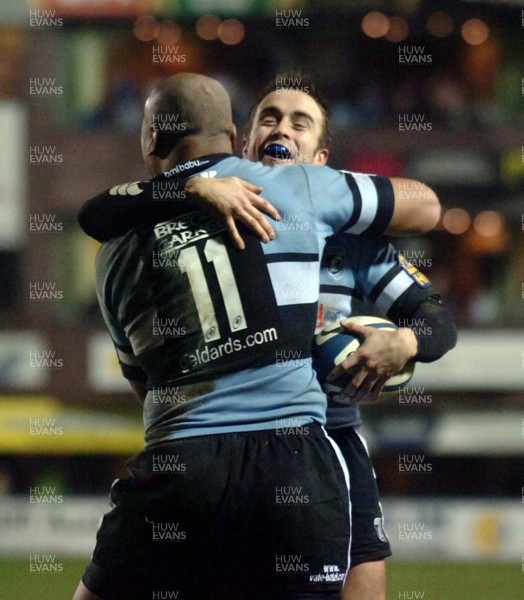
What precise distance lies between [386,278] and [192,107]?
97cm

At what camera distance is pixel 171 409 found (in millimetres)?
3102

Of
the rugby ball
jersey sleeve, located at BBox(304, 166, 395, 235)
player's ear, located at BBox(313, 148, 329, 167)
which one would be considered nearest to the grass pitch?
player's ear, located at BBox(313, 148, 329, 167)

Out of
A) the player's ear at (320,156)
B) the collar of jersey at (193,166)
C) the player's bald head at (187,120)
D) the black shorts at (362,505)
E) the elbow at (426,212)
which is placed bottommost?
the black shorts at (362,505)

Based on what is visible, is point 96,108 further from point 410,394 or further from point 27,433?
point 410,394

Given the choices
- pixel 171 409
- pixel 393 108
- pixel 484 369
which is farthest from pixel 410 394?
pixel 171 409

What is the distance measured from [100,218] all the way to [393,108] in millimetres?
11681

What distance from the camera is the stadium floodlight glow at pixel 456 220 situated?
14516mm

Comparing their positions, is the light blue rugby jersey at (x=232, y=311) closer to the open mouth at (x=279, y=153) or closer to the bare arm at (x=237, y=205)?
the bare arm at (x=237, y=205)

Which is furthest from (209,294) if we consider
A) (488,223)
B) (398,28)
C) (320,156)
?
(398,28)

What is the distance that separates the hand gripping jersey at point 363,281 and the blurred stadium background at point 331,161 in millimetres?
9842

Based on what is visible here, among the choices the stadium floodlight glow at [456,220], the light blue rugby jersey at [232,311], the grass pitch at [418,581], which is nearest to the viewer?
the light blue rugby jersey at [232,311]

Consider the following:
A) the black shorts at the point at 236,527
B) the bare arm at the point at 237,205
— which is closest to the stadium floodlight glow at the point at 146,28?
the bare arm at the point at 237,205

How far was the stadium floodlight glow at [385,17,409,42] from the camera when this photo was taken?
572 inches

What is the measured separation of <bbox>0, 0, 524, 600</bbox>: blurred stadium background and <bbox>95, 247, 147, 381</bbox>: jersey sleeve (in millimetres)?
9978
